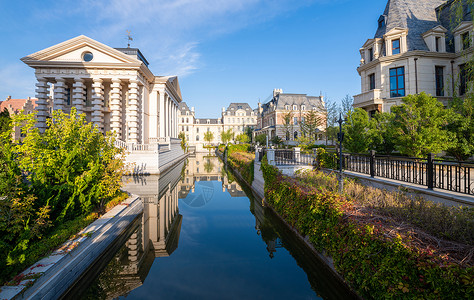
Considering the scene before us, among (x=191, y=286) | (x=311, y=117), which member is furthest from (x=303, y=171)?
(x=311, y=117)

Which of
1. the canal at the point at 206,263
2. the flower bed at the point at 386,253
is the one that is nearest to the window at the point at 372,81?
the canal at the point at 206,263

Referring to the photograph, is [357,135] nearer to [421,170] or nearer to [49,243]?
[421,170]

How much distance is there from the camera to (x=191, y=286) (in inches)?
213

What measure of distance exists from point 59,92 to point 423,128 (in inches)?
1165

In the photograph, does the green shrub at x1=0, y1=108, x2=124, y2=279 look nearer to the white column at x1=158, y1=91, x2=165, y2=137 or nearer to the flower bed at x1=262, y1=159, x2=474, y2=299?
the flower bed at x1=262, y1=159, x2=474, y2=299

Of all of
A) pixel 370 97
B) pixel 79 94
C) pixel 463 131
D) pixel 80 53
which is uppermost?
pixel 80 53

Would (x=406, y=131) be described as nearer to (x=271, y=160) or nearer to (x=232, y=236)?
(x=271, y=160)

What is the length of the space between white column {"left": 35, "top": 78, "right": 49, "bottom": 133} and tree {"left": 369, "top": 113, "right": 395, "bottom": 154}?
2833 centimetres

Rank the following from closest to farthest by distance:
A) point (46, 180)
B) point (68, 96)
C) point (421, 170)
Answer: point (46, 180) < point (421, 170) < point (68, 96)

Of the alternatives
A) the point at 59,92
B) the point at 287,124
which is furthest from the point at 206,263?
the point at 287,124

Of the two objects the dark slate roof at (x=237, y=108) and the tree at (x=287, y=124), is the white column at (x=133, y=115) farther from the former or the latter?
the dark slate roof at (x=237, y=108)

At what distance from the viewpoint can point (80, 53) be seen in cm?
2253

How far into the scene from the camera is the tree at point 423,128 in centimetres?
1140

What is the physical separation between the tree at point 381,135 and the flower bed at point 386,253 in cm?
1075
